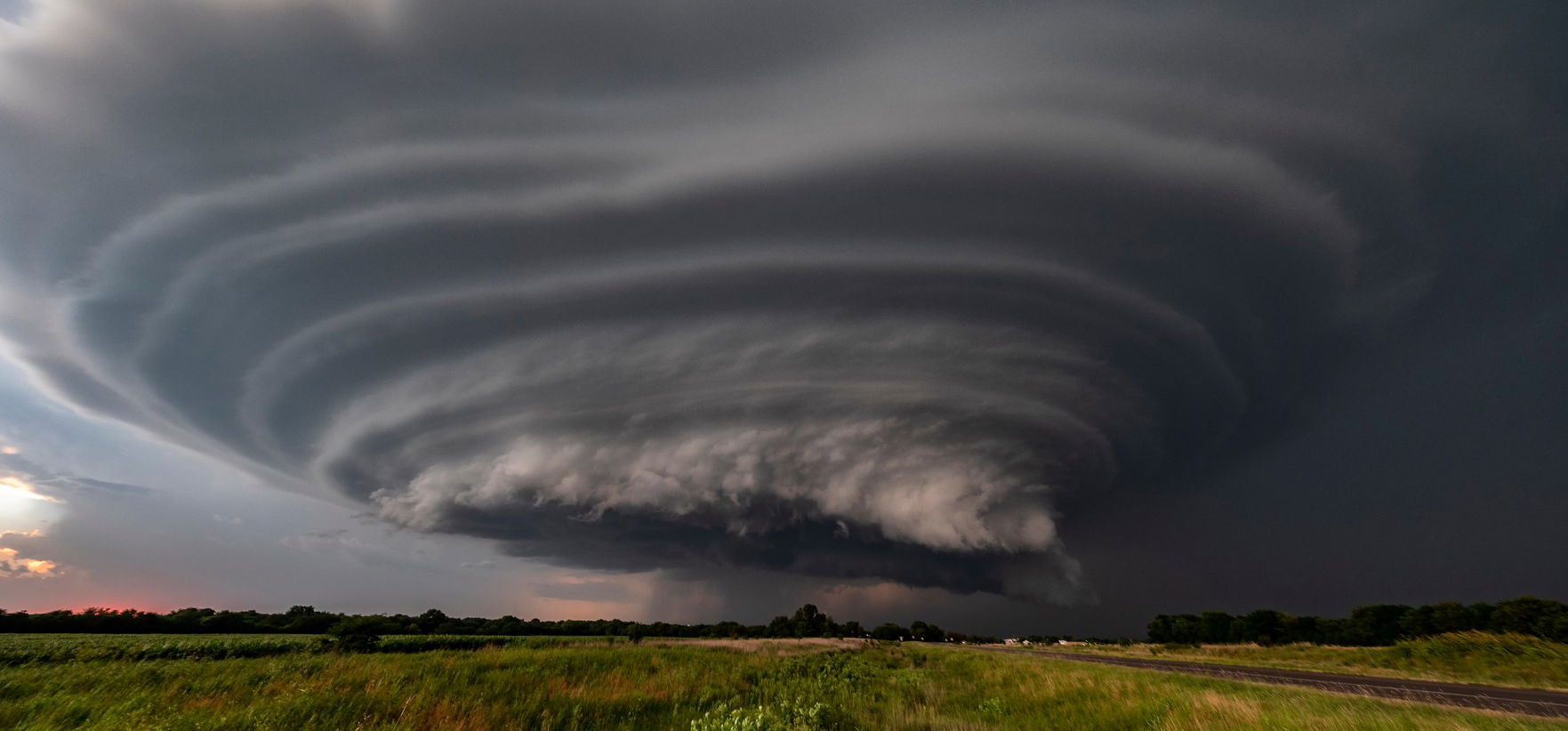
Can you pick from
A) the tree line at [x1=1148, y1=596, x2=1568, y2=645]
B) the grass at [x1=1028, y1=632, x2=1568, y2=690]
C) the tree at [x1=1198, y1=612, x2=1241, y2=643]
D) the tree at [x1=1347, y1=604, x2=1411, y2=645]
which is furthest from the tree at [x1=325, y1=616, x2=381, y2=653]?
the tree at [x1=1198, y1=612, x2=1241, y2=643]

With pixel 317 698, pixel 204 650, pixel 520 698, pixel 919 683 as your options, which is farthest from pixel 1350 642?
pixel 204 650

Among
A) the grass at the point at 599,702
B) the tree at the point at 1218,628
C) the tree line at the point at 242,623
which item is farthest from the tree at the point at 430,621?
the tree at the point at 1218,628

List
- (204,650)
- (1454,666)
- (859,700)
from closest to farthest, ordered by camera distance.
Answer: (859,700) → (1454,666) → (204,650)

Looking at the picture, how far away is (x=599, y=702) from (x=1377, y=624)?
102 metres

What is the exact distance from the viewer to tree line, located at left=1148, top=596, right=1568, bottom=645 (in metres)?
48.4

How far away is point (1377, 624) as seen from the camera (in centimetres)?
7281

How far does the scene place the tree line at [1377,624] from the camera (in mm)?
48438

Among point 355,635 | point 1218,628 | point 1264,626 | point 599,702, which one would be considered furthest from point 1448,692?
point 1218,628

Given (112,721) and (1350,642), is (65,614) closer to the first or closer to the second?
(112,721)

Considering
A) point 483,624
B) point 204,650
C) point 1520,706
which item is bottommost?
point 483,624

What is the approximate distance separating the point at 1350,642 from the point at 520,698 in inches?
4114

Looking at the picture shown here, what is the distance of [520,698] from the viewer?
19047 millimetres

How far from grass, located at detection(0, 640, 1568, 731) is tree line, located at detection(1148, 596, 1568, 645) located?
4971cm

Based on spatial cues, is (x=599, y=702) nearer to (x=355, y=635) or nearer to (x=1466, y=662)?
(x=355, y=635)
